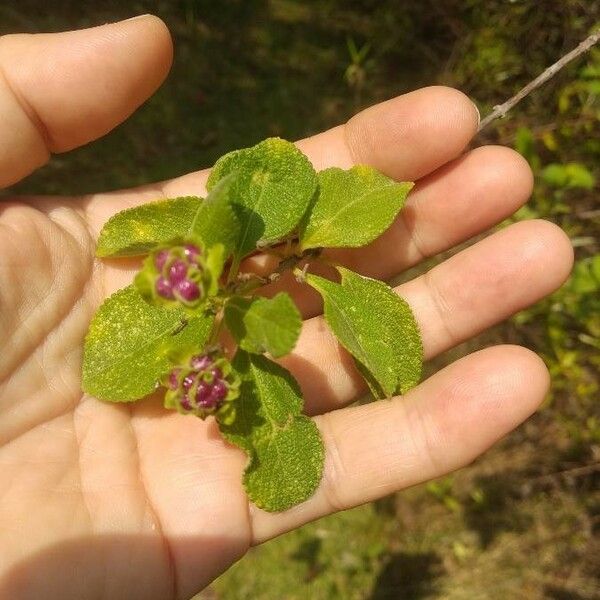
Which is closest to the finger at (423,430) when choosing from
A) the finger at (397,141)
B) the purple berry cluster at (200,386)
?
the purple berry cluster at (200,386)

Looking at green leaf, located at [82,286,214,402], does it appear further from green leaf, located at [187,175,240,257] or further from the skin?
green leaf, located at [187,175,240,257]

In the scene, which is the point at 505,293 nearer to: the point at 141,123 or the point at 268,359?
the point at 268,359

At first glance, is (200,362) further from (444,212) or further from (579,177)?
(579,177)

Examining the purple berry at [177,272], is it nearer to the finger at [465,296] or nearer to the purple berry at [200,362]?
the purple berry at [200,362]

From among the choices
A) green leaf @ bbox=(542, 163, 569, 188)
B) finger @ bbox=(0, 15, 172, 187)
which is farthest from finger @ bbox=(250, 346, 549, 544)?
finger @ bbox=(0, 15, 172, 187)

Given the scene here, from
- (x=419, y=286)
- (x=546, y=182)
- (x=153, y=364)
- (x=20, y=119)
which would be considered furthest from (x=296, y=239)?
(x=546, y=182)

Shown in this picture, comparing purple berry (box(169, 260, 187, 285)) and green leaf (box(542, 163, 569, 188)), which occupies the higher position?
purple berry (box(169, 260, 187, 285))

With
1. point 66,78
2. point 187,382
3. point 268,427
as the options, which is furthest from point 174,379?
point 66,78
